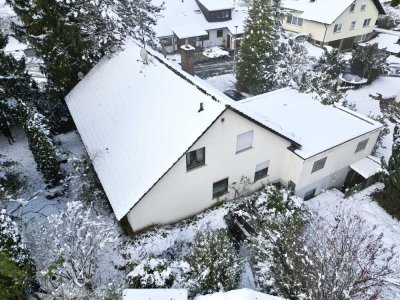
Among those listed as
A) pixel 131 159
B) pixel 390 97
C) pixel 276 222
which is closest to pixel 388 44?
pixel 390 97

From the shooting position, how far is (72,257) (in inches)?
520

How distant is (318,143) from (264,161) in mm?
3455

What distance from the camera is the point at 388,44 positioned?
1763 inches

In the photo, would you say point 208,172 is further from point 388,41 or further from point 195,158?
point 388,41

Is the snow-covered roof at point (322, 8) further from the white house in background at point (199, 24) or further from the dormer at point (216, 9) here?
the white house in background at point (199, 24)

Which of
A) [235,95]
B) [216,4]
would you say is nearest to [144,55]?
[235,95]

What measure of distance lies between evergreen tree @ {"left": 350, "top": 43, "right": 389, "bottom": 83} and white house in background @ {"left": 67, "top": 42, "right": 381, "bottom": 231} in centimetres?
1697

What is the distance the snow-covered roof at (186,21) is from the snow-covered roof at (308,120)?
25665 millimetres

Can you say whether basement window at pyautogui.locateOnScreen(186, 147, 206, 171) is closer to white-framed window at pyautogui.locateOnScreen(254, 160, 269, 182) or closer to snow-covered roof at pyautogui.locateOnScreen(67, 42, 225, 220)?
snow-covered roof at pyautogui.locateOnScreen(67, 42, 225, 220)

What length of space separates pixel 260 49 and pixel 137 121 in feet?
61.4

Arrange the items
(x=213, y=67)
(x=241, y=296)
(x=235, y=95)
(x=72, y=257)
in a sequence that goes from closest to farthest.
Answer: (x=241, y=296), (x=72, y=257), (x=235, y=95), (x=213, y=67)

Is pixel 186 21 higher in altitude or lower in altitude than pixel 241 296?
lower

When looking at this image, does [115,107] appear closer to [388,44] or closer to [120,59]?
[120,59]

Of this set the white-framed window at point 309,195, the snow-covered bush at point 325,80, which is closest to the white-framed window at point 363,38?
the snow-covered bush at point 325,80
